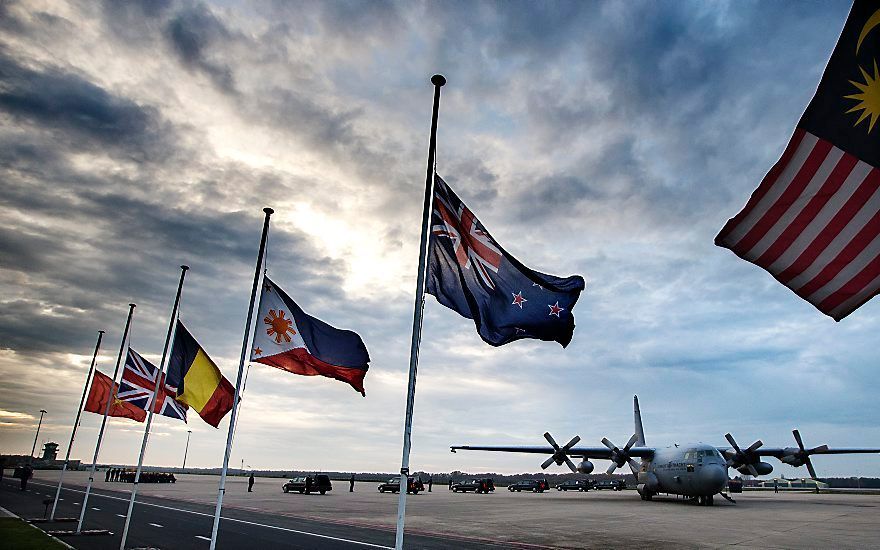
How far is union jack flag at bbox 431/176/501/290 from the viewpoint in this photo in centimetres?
1068

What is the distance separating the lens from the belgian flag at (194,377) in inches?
682

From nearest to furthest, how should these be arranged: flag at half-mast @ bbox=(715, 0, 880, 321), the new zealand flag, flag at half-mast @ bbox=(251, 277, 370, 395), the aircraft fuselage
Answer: flag at half-mast @ bbox=(715, 0, 880, 321) < the new zealand flag < flag at half-mast @ bbox=(251, 277, 370, 395) < the aircraft fuselage

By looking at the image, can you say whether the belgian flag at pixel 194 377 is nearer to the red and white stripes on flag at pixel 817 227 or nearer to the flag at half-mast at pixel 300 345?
the flag at half-mast at pixel 300 345

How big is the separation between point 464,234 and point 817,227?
5.79 meters

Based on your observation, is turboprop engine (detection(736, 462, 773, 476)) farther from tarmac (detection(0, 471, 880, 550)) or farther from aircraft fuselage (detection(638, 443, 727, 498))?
tarmac (detection(0, 471, 880, 550))

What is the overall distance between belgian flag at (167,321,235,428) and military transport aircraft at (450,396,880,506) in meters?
33.8

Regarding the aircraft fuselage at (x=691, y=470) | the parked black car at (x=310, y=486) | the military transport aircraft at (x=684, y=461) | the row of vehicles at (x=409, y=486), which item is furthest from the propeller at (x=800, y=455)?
the parked black car at (x=310, y=486)

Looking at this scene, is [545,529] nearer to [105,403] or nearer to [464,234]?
[464,234]

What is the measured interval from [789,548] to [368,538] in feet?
47.2

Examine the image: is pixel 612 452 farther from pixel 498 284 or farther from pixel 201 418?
pixel 498 284

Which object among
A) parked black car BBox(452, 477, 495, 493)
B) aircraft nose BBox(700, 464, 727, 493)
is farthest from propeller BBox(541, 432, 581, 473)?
parked black car BBox(452, 477, 495, 493)

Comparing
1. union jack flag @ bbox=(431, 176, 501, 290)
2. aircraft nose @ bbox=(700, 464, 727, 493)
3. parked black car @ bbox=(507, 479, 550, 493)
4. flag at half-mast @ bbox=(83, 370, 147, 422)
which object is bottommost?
parked black car @ bbox=(507, 479, 550, 493)

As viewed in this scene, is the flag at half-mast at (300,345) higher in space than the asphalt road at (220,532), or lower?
higher

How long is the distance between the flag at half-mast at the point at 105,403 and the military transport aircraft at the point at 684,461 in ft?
99.8
